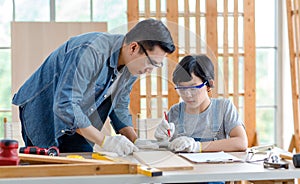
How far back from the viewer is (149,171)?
2.08m

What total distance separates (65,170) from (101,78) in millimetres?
502

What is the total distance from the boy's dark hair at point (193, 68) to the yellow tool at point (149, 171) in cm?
46

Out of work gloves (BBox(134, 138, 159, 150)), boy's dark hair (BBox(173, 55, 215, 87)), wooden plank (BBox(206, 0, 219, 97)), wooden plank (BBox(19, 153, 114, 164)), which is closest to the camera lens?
wooden plank (BBox(19, 153, 114, 164))

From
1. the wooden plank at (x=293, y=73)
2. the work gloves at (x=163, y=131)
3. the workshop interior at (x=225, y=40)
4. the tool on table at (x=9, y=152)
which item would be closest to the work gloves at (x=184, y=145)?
the work gloves at (x=163, y=131)

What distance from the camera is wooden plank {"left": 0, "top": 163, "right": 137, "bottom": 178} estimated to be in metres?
2.06

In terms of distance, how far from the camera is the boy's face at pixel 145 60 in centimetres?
235

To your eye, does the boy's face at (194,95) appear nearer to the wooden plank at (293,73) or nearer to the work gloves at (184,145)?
the work gloves at (184,145)

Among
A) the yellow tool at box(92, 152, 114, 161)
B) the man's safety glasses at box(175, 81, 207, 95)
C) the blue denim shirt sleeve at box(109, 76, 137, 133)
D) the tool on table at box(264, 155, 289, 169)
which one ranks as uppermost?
the man's safety glasses at box(175, 81, 207, 95)

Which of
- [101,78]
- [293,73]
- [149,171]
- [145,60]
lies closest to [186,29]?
[145,60]

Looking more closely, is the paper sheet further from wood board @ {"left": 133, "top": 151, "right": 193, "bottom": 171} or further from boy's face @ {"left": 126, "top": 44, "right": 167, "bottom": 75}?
boy's face @ {"left": 126, "top": 44, "right": 167, "bottom": 75}

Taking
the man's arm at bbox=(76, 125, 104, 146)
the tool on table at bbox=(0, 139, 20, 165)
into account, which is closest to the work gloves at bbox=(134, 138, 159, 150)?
the man's arm at bbox=(76, 125, 104, 146)

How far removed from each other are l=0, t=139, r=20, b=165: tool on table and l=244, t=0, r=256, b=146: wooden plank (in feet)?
13.0

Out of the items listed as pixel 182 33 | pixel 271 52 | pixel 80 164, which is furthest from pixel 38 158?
pixel 271 52

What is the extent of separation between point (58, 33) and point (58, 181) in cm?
355
